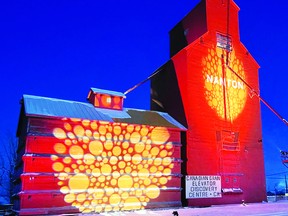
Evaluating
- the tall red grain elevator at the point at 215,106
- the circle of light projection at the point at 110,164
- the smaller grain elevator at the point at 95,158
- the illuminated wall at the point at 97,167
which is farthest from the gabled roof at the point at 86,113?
the tall red grain elevator at the point at 215,106

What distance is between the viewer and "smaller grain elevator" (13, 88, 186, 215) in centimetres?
1464

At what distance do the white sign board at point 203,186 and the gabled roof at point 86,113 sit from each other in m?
3.11

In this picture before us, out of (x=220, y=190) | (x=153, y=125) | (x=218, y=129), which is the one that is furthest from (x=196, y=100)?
(x=220, y=190)

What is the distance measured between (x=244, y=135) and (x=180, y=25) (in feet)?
31.2

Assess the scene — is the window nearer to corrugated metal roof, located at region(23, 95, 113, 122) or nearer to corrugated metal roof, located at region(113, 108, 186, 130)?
corrugated metal roof, located at region(113, 108, 186, 130)

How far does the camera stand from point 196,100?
19891mm

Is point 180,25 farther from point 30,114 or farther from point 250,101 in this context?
point 30,114

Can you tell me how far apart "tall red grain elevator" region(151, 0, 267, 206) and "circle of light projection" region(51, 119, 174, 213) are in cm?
210

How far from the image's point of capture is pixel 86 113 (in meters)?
16.9

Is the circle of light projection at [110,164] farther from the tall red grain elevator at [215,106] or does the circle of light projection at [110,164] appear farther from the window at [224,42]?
the window at [224,42]

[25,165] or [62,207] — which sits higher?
[25,165]

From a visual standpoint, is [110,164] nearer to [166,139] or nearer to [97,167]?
[97,167]

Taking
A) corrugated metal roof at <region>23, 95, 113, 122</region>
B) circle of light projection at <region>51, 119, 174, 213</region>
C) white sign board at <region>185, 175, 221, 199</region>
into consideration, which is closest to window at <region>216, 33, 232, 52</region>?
circle of light projection at <region>51, 119, 174, 213</region>

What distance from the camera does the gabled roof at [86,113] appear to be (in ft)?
51.2
